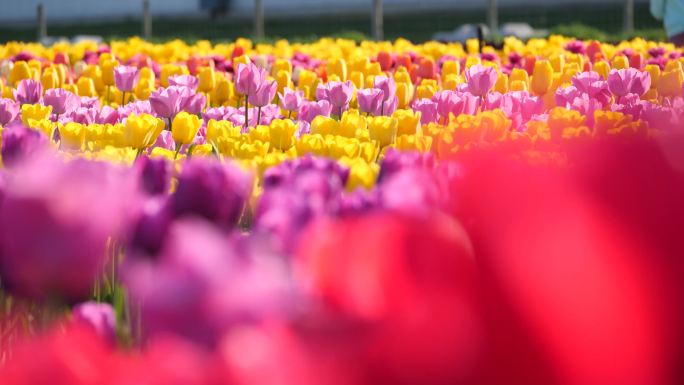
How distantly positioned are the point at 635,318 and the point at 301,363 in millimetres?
188

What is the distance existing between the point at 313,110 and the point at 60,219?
3604 millimetres

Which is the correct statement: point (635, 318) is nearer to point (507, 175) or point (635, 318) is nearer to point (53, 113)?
point (507, 175)

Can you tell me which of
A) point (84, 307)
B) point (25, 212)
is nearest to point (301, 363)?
point (25, 212)

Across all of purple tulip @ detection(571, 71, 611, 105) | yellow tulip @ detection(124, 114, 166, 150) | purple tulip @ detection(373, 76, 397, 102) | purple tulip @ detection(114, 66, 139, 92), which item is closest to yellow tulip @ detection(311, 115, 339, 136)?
yellow tulip @ detection(124, 114, 166, 150)

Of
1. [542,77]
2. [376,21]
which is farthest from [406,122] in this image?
[376,21]

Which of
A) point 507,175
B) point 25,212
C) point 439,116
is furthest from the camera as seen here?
point 439,116

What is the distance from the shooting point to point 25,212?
0.87 metres

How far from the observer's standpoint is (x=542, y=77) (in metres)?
5.61

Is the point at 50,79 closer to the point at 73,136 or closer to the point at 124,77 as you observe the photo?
the point at 124,77

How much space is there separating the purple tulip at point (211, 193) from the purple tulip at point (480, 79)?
3.90 metres

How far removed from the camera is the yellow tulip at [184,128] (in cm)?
357

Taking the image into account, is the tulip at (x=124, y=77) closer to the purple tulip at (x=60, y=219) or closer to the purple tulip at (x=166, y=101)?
the purple tulip at (x=166, y=101)

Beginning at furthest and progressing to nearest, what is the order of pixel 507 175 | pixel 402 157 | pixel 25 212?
1. pixel 402 157
2. pixel 25 212
3. pixel 507 175

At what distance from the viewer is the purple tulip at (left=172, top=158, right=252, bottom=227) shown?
3.79 feet
